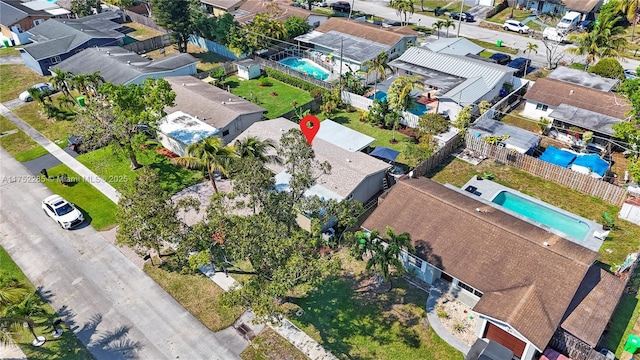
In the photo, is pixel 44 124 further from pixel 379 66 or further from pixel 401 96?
pixel 401 96

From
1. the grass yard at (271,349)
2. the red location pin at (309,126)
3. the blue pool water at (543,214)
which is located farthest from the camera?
the red location pin at (309,126)

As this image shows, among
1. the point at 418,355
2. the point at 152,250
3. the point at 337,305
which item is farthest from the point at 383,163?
the point at 152,250

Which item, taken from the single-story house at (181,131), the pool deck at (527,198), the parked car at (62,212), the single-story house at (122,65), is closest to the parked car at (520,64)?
the pool deck at (527,198)

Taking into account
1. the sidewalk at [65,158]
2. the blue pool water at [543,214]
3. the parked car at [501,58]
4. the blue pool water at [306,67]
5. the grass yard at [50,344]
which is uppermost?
the parked car at [501,58]

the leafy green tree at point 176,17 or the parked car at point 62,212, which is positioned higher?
the leafy green tree at point 176,17

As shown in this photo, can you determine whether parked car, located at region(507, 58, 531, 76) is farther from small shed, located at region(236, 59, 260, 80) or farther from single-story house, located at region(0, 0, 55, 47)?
single-story house, located at region(0, 0, 55, 47)

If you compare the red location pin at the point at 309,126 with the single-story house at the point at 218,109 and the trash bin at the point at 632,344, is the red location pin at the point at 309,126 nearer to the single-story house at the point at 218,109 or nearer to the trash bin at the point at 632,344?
the single-story house at the point at 218,109
